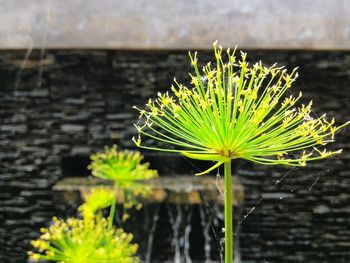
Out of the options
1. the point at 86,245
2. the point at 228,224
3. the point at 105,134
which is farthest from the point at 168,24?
the point at 228,224

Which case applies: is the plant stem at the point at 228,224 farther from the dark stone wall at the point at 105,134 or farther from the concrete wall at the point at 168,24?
the concrete wall at the point at 168,24

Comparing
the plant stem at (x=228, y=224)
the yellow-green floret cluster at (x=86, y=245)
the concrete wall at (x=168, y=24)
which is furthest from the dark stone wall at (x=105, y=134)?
the plant stem at (x=228, y=224)

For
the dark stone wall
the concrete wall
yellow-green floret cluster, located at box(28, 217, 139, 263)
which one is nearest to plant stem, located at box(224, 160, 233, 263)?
yellow-green floret cluster, located at box(28, 217, 139, 263)

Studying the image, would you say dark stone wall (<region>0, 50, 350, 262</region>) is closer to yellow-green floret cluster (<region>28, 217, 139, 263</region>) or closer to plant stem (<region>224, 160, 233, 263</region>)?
yellow-green floret cluster (<region>28, 217, 139, 263</region>)

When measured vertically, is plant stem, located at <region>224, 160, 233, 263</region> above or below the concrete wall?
below

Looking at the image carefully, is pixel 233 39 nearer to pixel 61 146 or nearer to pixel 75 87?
→ pixel 75 87

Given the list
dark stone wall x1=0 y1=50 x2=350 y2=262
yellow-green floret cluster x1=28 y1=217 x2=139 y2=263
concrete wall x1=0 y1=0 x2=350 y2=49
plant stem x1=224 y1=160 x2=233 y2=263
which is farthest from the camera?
concrete wall x1=0 y1=0 x2=350 y2=49

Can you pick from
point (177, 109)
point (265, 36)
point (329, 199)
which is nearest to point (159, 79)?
point (265, 36)

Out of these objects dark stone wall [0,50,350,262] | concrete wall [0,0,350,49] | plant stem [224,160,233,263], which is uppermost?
→ concrete wall [0,0,350,49]
